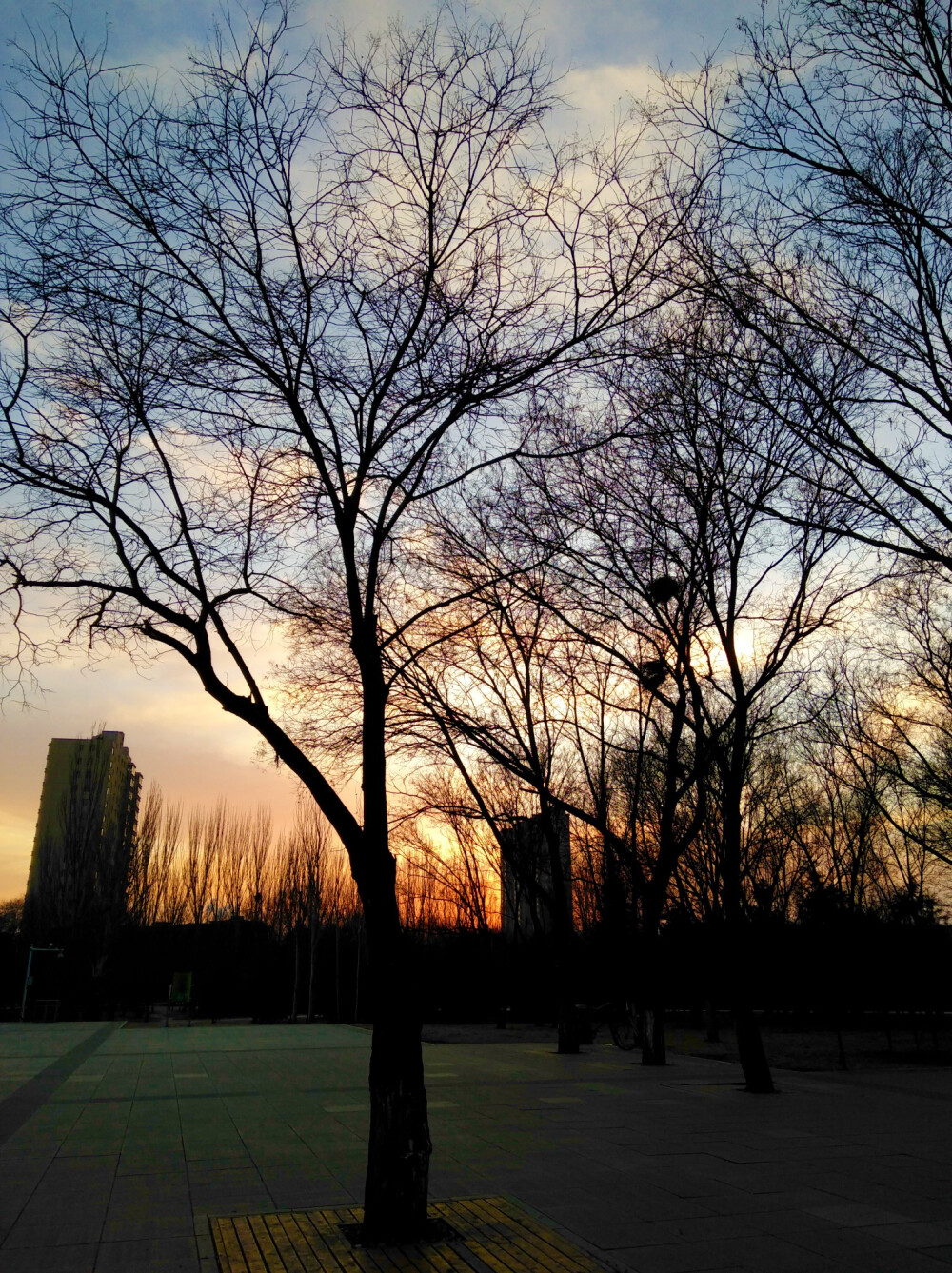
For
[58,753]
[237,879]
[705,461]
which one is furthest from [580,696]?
[58,753]

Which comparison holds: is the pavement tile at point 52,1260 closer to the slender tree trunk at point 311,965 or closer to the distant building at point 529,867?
the distant building at point 529,867

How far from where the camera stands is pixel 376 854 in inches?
241

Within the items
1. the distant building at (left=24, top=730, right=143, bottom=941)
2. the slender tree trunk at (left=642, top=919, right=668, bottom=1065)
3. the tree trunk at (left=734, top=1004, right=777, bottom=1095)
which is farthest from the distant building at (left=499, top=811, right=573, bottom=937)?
the distant building at (left=24, top=730, right=143, bottom=941)

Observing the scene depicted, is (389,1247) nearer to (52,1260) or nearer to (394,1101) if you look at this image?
(394,1101)

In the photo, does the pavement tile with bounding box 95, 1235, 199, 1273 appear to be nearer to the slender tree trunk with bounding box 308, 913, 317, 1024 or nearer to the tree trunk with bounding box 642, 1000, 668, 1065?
the tree trunk with bounding box 642, 1000, 668, 1065

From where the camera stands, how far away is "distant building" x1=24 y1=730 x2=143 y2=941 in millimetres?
40500

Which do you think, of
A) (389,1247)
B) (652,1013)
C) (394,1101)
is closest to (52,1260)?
(389,1247)

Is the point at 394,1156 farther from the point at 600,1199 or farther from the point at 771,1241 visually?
the point at 771,1241

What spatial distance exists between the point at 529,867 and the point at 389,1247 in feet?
50.5

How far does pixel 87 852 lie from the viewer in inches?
1662

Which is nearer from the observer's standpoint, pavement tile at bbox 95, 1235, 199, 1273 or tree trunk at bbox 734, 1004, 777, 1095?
pavement tile at bbox 95, 1235, 199, 1273

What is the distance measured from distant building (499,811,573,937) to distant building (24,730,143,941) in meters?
17.0

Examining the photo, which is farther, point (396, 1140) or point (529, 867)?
point (529, 867)

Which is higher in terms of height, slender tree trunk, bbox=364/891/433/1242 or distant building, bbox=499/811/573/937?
distant building, bbox=499/811/573/937
